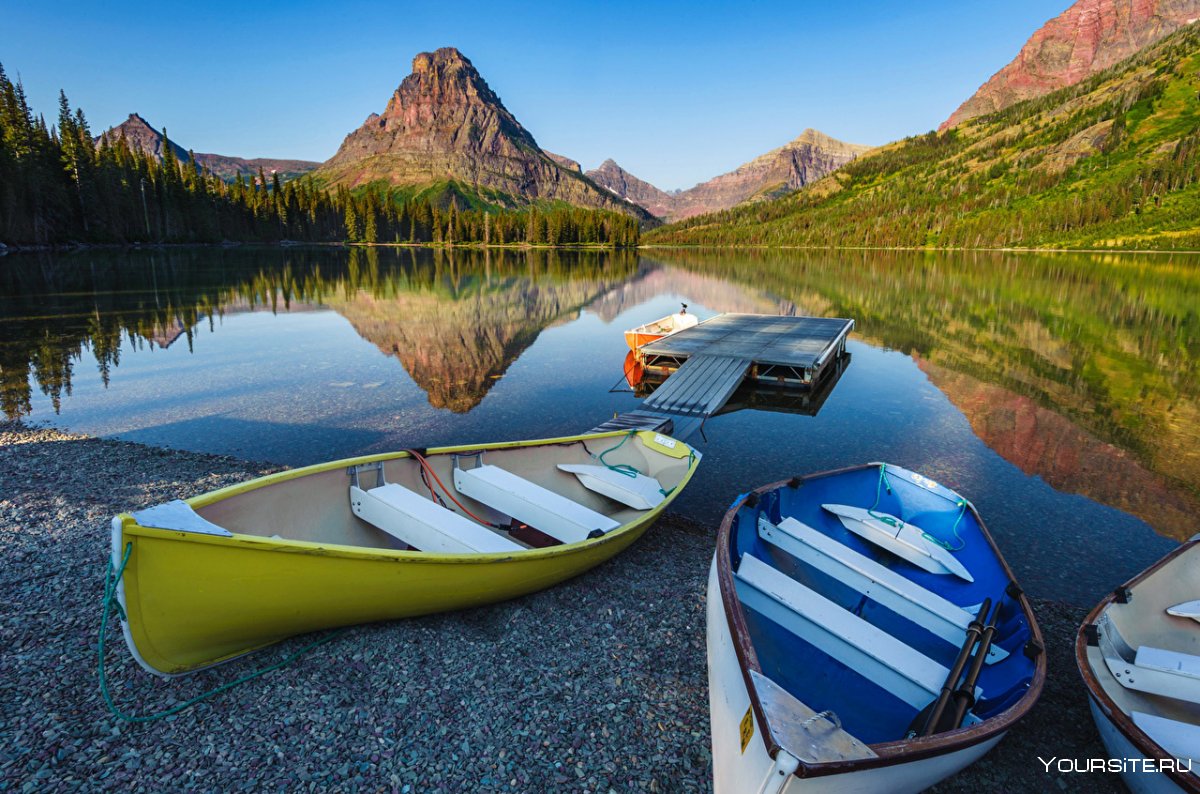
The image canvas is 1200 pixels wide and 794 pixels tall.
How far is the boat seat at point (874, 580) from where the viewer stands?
237 inches

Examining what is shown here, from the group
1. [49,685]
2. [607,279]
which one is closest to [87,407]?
[49,685]

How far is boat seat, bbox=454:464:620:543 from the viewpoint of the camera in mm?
8297

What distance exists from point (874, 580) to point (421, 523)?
18.6ft

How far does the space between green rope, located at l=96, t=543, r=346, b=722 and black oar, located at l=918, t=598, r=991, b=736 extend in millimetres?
6455

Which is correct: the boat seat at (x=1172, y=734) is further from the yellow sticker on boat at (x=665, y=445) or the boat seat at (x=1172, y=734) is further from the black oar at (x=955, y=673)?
the yellow sticker on boat at (x=665, y=445)

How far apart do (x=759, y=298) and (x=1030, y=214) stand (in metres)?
170

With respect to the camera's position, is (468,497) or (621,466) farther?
(621,466)

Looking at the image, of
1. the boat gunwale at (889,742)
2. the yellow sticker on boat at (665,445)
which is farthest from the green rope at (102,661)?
the yellow sticker on boat at (665,445)

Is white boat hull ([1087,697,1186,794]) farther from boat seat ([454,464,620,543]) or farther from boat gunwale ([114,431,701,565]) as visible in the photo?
boat seat ([454,464,620,543])

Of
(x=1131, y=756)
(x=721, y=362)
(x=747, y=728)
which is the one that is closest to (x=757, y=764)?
(x=747, y=728)

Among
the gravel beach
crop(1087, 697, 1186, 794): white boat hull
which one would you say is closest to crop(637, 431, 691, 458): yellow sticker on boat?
the gravel beach

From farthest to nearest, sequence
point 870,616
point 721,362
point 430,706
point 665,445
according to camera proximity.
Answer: point 721,362, point 665,445, point 870,616, point 430,706

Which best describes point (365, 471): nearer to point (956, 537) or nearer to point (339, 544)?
point (339, 544)

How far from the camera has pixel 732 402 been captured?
63.9 ft
